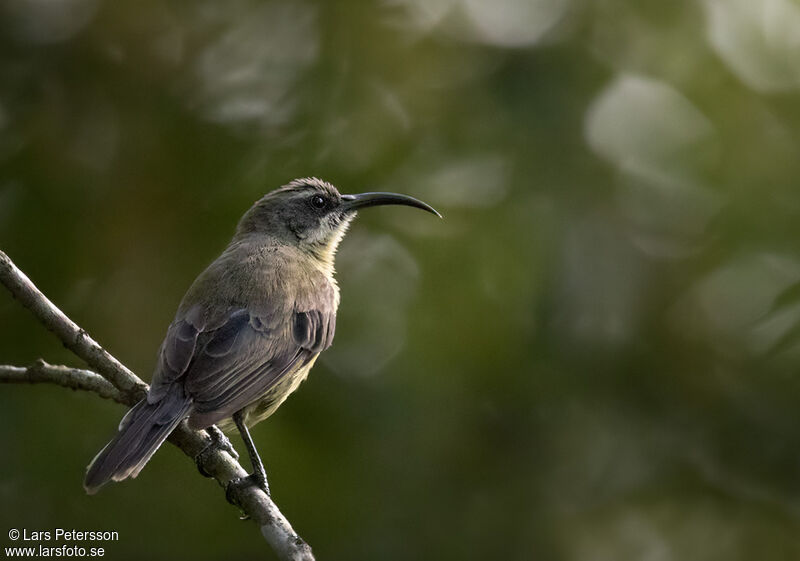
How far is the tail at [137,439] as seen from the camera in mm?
4727

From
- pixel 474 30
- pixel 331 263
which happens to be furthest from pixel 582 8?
pixel 331 263

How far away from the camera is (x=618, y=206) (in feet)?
25.2

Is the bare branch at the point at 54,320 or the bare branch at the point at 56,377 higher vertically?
the bare branch at the point at 54,320

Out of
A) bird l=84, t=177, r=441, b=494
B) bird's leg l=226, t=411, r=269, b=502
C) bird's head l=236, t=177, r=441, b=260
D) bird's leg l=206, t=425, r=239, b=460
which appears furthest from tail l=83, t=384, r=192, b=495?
bird's head l=236, t=177, r=441, b=260

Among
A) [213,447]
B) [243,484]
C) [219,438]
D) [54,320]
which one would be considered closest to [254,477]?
[243,484]

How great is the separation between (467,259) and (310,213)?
1174mm

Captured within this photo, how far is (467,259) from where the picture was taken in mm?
7250

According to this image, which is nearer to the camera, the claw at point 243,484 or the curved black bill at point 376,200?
the claw at point 243,484

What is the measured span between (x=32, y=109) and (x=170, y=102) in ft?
3.13

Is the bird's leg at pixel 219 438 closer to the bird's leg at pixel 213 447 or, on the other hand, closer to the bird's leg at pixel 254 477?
the bird's leg at pixel 213 447

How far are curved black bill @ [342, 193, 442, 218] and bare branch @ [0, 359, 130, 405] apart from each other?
2.38 metres

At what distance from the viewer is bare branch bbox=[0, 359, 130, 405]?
4855 mm

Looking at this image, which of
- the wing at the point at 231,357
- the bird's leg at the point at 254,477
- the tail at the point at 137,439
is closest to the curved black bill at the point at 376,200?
the wing at the point at 231,357

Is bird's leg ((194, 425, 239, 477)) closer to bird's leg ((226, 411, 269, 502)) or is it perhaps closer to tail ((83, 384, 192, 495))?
bird's leg ((226, 411, 269, 502))
